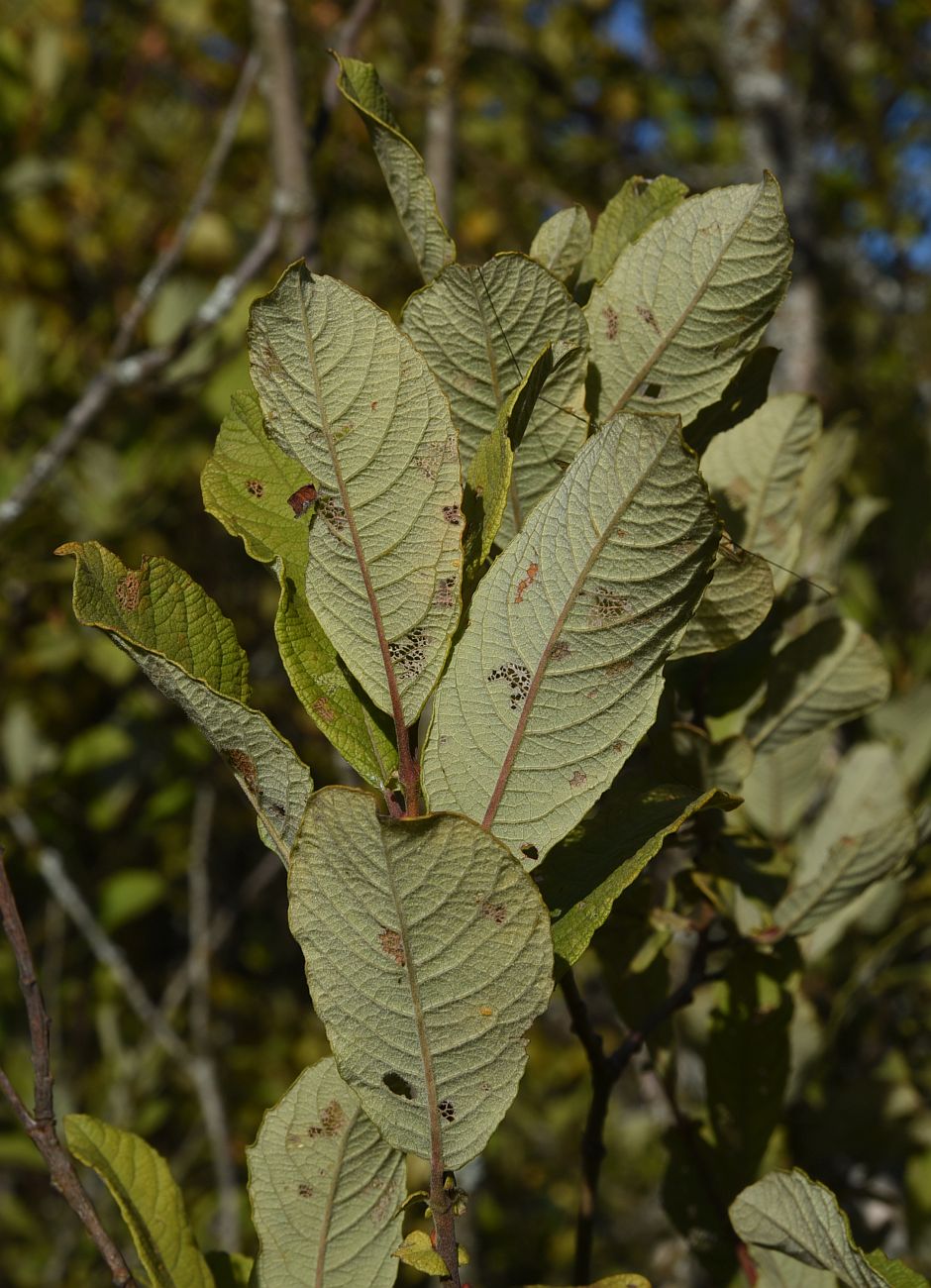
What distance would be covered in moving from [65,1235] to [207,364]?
1769 mm

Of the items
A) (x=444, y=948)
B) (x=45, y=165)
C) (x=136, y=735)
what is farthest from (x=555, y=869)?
(x=45, y=165)

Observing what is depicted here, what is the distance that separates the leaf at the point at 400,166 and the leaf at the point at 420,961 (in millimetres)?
363

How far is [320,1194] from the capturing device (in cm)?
69

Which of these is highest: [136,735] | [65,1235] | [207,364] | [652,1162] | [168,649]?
[207,364]

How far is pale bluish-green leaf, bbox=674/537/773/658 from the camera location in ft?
2.37

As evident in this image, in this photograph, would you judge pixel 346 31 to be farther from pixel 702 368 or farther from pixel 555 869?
pixel 555 869

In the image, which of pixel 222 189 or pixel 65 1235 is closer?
pixel 65 1235

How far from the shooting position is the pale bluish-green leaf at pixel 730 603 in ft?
2.37

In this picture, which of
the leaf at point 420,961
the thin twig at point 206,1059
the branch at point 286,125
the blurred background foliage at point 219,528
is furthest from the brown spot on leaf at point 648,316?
the thin twig at point 206,1059

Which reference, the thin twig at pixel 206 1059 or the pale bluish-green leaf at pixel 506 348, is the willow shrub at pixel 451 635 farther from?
the thin twig at pixel 206 1059

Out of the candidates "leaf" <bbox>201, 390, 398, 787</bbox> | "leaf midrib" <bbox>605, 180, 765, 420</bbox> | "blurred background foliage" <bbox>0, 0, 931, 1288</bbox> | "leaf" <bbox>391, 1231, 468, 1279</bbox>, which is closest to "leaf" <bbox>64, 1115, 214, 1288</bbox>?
"leaf" <bbox>391, 1231, 468, 1279</bbox>

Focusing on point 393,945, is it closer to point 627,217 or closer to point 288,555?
point 288,555

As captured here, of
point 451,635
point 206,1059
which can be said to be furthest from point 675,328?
point 206,1059

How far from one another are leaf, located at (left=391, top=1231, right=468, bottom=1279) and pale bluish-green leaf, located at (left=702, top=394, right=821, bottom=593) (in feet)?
1.74
